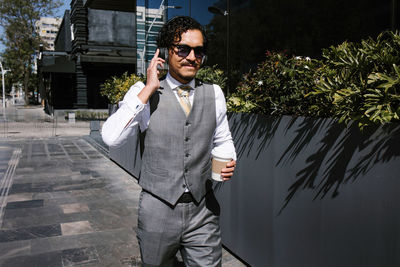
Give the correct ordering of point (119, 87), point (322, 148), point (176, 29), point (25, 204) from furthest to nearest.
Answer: point (119, 87) < point (25, 204) < point (322, 148) < point (176, 29)

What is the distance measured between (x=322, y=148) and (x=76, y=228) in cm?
370

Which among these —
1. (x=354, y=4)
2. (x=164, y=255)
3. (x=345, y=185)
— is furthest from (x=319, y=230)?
(x=354, y=4)

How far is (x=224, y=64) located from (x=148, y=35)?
597 centimetres

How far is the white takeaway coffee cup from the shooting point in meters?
2.15

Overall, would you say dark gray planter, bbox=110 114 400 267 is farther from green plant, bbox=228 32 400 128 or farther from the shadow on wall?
green plant, bbox=228 32 400 128

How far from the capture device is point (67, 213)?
5707mm

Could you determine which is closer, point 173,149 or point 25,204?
point 173,149

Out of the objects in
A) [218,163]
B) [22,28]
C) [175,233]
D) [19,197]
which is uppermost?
[22,28]

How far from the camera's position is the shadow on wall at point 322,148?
7.29 feet

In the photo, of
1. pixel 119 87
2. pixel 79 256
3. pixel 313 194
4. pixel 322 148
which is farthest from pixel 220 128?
pixel 119 87

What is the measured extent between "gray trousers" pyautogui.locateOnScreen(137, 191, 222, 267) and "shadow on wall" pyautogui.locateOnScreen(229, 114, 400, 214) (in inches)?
38.3

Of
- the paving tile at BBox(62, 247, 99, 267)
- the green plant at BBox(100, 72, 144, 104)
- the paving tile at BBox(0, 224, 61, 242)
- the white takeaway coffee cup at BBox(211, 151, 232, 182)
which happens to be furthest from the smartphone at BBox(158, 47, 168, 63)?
the green plant at BBox(100, 72, 144, 104)

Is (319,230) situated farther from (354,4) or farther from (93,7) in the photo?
(93,7)

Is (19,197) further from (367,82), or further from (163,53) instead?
(367,82)
